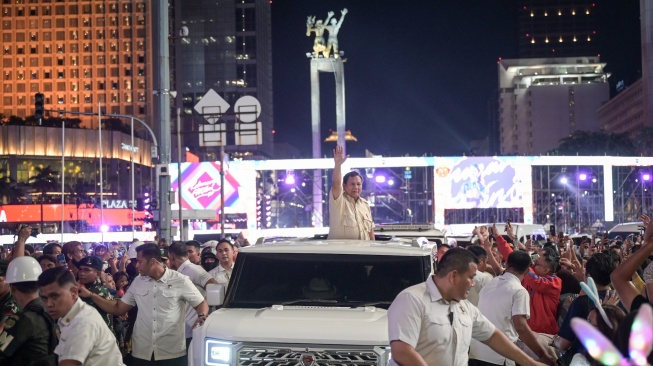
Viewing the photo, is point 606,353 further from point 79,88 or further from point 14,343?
point 79,88

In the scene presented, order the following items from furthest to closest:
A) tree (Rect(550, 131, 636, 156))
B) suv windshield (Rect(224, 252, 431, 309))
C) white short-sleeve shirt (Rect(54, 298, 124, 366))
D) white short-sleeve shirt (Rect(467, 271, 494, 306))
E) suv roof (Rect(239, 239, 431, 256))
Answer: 1. tree (Rect(550, 131, 636, 156))
2. white short-sleeve shirt (Rect(467, 271, 494, 306))
3. suv roof (Rect(239, 239, 431, 256))
4. suv windshield (Rect(224, 252, 431, 309))
5. white short-sleeve shirt (Rect(54, 298, 124, 366))

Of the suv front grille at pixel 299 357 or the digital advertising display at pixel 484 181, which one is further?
the digital advertising display at pixel 484 181

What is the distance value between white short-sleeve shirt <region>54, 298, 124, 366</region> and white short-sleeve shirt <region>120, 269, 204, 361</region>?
8.80 ft

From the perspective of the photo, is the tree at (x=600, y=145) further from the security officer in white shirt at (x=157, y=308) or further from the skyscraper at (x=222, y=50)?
the security officer in white shirt at (x=157, y=308)

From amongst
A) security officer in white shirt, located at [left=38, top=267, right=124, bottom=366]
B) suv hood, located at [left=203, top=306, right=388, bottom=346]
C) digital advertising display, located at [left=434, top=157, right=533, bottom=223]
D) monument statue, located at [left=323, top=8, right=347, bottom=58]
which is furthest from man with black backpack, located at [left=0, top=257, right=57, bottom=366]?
monument statue, located at [left=323, top=8, right=347, bottom=58]

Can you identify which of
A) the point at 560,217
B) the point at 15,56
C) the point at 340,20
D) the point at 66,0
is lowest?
the point at 560,217

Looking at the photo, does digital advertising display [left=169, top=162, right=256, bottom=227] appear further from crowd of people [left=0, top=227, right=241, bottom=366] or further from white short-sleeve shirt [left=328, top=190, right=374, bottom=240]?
white short-sleeve shirt [left=328, top=190, right=374, bottom=240]

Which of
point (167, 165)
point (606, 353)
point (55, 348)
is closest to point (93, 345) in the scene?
point (55, 348)

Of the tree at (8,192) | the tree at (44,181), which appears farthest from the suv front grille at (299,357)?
the tree at (44,181)

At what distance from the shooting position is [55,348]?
20.5 ft

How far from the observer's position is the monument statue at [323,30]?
215ft

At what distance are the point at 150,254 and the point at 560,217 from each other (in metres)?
71.0

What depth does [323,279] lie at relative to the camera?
800 centimetres

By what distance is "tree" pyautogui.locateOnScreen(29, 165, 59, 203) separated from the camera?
362 feet
